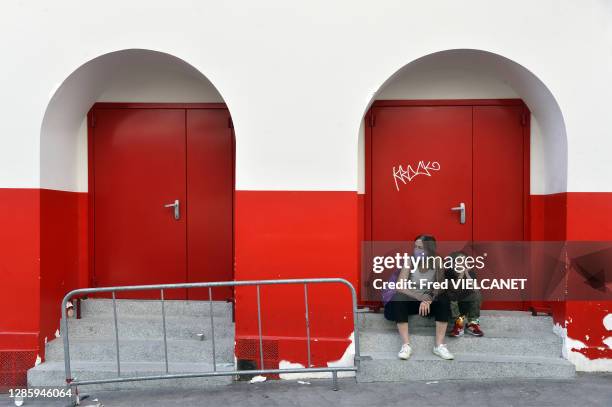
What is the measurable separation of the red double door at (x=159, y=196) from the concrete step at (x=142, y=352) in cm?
75

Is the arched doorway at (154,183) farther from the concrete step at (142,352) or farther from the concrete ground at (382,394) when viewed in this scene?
the concrete ground at (382,394)

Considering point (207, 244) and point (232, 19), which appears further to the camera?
point (207, 244)

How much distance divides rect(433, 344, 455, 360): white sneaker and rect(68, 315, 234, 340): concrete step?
213 cm

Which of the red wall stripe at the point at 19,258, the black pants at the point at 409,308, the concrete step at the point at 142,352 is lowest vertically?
the concrete step at the point at 142,352

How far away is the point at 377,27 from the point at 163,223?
3188 millimetres

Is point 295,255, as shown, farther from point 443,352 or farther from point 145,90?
point 145,90

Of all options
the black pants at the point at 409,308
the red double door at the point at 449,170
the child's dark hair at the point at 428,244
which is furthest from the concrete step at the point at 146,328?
the child's dark hair at the point at 428,244

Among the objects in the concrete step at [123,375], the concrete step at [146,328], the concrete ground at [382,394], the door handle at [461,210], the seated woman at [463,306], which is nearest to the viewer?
the concrete ground at [382,394]

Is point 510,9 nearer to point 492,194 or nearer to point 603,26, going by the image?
point 603,26

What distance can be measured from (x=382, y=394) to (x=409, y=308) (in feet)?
2.97

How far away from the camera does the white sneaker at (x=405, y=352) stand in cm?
487

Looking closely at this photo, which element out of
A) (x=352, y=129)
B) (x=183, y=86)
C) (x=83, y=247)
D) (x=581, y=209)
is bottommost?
(x=83, y=247)

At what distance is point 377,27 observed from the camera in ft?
16.3

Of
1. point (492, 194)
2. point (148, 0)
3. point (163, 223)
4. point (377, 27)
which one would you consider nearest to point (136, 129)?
point (163, 223)
